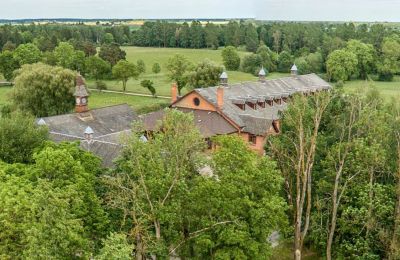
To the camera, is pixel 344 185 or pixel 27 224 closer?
pixel 27 224

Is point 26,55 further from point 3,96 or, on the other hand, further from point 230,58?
point 230,58

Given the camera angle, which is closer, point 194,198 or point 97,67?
point 194,198

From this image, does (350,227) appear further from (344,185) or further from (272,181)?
(272,181)

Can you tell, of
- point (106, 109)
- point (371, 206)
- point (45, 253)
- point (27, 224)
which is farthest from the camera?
point (106, 109)

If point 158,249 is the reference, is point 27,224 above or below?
above

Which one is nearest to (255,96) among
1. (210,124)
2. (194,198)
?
(210,124)

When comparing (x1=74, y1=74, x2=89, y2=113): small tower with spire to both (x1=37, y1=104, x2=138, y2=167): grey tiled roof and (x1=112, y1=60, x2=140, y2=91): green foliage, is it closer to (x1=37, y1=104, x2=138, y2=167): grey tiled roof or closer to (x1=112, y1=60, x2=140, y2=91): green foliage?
(x1=37, y1=104, x2=138, y2=167): grey tiled roof

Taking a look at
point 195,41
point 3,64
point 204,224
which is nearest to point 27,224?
point 204,224

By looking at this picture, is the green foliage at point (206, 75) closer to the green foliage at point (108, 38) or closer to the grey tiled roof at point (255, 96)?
the grey tiled roof at point (255, 96)

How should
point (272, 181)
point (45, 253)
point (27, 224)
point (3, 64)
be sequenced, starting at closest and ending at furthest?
point (45, 253) < point (27, 224) < point (272, 181) < point (3, 64)
